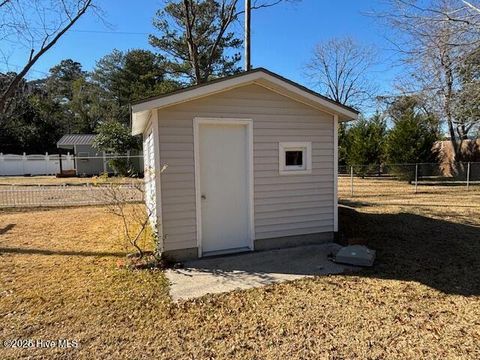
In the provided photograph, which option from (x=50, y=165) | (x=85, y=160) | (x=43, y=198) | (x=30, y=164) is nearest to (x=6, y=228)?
(x=43, y=198)

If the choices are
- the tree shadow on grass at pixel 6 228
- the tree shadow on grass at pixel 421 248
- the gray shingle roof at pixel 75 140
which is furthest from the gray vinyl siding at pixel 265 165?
the gray shingle roof at pixel 75 140

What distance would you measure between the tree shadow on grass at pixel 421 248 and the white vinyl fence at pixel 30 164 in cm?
2622

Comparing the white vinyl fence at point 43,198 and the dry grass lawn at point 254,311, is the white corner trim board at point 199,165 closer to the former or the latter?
the dry grass lawn at point 254,311

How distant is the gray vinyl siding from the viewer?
4895 mm

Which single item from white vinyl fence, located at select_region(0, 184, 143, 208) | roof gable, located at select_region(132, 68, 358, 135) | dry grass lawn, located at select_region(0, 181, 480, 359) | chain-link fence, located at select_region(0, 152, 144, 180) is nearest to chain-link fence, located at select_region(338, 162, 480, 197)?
roof gable, located at select_region(132, 68, 358, 135)

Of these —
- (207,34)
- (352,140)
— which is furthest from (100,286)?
(352,140)

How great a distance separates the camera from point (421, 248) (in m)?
5.68

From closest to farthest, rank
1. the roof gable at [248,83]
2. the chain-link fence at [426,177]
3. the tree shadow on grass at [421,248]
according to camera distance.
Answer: the tree shadow on grass at [421,248], the roof gable at [248,83], the chain-link fence at [426,177]

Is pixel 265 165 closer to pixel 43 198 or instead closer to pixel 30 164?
pixel 43 198

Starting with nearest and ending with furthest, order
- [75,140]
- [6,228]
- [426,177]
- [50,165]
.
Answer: [6,228] < [426,177] < [75,140] < [50,165]

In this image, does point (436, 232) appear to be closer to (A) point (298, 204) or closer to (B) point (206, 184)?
(A) point (298, 204)

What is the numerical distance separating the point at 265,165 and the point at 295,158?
2.18ft

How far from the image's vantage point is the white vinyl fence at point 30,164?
26.4 m

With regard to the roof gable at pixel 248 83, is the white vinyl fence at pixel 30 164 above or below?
below
